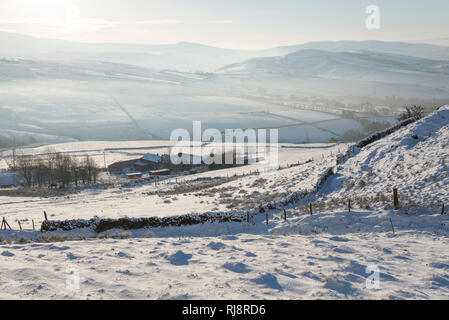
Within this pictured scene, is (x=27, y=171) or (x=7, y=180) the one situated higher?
(x=27, y=171)

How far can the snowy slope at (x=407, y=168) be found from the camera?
59.5ft

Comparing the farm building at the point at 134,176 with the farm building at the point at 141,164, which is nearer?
the farm building at the point at 134,176

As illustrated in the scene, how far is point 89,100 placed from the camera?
18812cm

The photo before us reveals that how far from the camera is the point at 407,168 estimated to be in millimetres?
22031

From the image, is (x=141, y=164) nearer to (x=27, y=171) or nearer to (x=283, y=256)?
(x=27, y=171)

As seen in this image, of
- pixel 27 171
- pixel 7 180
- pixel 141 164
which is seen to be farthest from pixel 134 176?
pixel 7 180

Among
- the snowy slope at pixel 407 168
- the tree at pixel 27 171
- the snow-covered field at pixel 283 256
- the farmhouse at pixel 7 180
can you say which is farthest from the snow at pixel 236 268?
the tree at pixel 27 171

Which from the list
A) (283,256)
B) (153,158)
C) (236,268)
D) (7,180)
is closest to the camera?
(236,268)

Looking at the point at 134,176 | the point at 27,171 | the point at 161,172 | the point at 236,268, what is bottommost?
the point at 134,176

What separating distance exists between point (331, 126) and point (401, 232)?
4790 inches

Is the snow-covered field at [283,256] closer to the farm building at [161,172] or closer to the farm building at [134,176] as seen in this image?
the farm building at [161,172]

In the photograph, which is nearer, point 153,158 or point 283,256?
point 283,256
